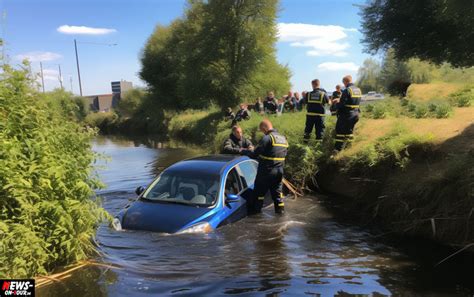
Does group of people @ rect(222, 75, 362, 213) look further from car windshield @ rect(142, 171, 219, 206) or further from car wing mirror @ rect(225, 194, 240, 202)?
car windshield @ rect(142, 171, 219, 206)

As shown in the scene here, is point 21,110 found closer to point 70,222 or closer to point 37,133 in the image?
point 37,133

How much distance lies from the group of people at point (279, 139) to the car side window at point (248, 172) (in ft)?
0.61

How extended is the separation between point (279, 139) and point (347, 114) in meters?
3.39

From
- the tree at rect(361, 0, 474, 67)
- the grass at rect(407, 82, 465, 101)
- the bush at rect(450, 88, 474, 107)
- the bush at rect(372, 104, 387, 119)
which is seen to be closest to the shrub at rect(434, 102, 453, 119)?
the bush at rect(372, 104, 387, 119)

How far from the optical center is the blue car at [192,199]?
22.3ft

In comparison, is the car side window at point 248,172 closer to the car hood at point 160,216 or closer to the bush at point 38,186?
the car hood at point 160,216

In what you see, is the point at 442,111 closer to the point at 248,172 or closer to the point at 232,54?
the point at 248,172

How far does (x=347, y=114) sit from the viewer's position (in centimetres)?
1130

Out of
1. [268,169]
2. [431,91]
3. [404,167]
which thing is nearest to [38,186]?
[268,169]

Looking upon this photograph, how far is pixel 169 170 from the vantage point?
807cm

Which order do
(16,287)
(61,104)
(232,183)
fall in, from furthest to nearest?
(232,183), (61,104), (16,287)

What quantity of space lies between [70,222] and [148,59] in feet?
154

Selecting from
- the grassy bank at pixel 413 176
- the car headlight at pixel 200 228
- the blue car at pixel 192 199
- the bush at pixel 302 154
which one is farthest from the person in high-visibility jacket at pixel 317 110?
the car headlight at pixel 200 228

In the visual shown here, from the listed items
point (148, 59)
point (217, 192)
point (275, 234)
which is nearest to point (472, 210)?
point (275, 234)
